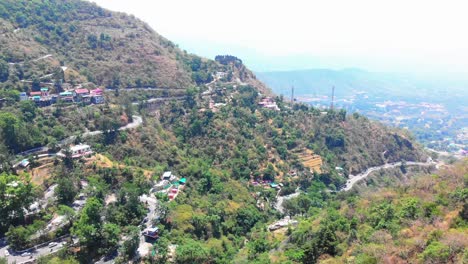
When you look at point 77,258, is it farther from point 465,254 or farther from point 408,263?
point 465,254

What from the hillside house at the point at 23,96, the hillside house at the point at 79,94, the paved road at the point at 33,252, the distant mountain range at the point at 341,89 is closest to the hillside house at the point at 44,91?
the hillside house at the point at 23,96

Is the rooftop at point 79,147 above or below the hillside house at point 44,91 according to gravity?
below

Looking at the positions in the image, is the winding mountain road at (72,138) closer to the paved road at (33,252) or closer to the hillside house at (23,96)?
the hillside house at (23,96)

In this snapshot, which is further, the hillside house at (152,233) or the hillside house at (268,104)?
the hillside house at (268,104)

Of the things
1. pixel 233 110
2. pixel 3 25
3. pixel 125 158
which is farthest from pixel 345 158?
pixel 3 25

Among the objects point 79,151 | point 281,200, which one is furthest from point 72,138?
point 281,200

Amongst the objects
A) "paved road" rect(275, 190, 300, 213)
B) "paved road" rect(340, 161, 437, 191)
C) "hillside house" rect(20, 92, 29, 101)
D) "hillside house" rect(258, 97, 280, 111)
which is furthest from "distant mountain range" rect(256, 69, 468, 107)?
"hillside house" rect(20, 92, 29, 101)

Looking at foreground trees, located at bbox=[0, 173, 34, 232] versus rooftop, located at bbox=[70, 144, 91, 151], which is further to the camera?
rooftop, located at bbox=[70, 144, 91, 151]

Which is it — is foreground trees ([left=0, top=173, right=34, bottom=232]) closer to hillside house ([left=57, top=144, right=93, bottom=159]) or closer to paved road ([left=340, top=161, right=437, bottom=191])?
hillside house ([left=57, top=144, right=93, bottom=159])
